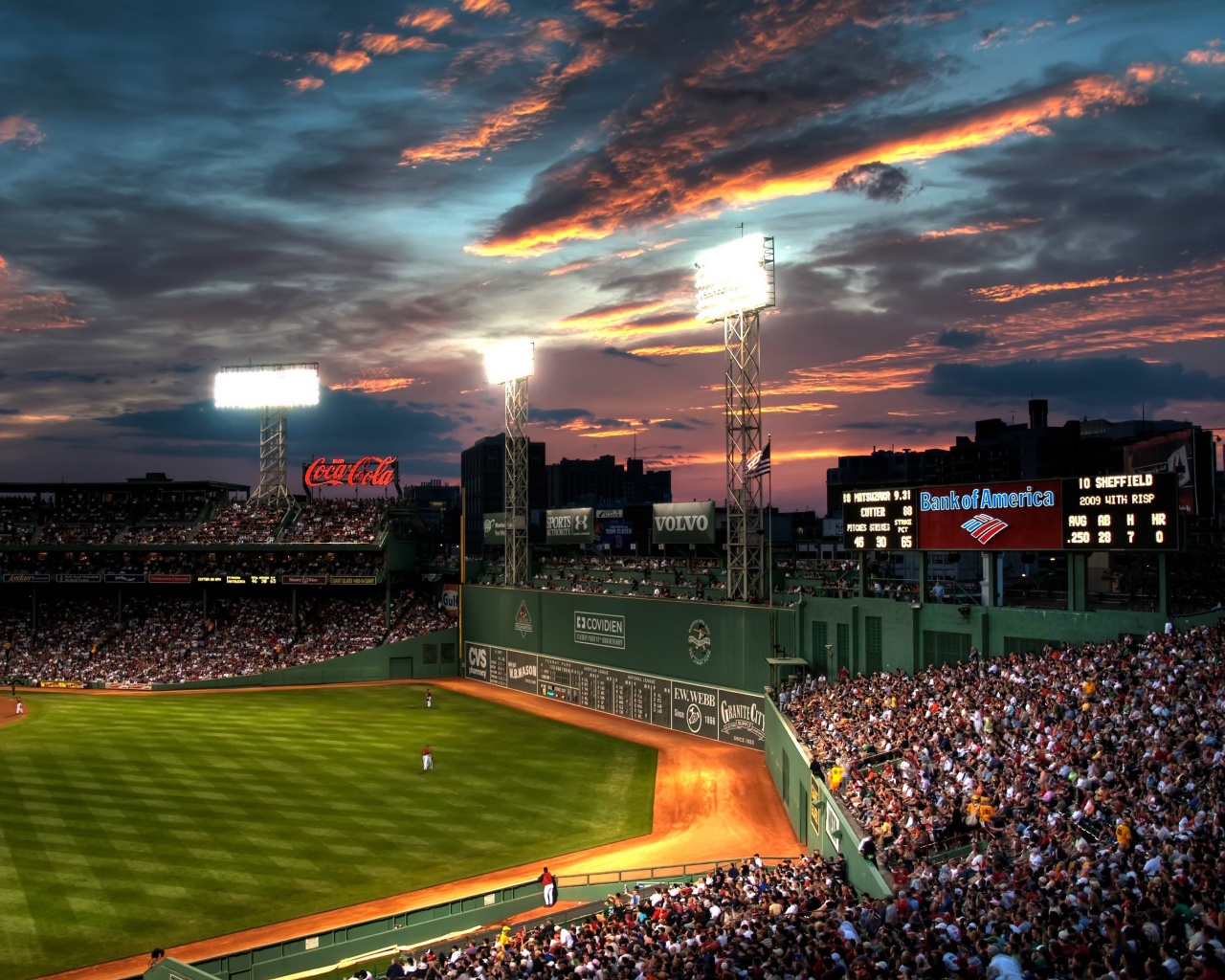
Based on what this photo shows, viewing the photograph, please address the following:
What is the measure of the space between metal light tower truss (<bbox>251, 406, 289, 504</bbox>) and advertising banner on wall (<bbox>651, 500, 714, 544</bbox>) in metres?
32.1

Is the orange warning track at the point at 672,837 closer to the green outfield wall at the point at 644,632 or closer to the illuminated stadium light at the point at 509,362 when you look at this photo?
the green outfield wall at the point at 644,632

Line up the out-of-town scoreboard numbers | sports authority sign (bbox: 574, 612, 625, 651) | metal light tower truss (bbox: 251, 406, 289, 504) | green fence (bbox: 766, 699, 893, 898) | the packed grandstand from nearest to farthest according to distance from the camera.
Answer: the packed grandstand, green fence (bbox: 766, 699, 893, 898), the out-of-town scoreboard numbers, sports authority sign (bbox: 574, 612, 625, 651), metal light tower truss (bbox: 251, 406, 289, 504)

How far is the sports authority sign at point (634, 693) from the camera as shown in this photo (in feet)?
131

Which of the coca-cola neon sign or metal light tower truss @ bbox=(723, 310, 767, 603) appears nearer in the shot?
metal light tower truss @ bbox=(723, 310, 767, 603)

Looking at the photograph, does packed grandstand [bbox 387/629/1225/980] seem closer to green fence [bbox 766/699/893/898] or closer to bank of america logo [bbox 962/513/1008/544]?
green fence [bbox 766/699/893/898]

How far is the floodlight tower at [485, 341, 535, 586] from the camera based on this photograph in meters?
57.8

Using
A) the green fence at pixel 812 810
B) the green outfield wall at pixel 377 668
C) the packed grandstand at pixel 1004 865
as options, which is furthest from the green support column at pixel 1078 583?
the green outfield wall at pixel 377 668

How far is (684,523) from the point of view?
5031 cm

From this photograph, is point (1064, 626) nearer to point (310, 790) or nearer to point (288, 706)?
point (310, 790)

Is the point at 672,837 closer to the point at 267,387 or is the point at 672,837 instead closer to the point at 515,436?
the point at 515,436

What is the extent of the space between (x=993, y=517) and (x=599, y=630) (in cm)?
2435

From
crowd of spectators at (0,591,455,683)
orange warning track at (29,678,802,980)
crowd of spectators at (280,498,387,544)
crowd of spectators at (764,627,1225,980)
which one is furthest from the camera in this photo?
crowd of spectators at (280,498,387,544)

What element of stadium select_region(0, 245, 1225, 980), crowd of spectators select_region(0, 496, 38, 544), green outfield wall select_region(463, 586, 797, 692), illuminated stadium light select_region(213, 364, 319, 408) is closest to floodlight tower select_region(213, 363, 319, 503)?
illuminated stadium light select_region(213, 364, 319, 408)

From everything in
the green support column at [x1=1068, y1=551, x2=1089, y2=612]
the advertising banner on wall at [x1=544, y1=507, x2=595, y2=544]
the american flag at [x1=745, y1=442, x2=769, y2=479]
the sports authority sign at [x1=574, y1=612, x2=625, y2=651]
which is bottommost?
the sports authority sign at [x1=574, y1=612, x2=625, y2=651]
